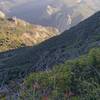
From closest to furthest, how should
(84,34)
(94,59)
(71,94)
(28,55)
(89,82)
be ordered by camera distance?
(71,94), (89,82), (94,59), (84,34), (28,55)

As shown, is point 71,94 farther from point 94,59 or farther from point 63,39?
point 63,39

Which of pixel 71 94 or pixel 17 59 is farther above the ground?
pixel 17 59

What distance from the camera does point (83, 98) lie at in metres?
23.5

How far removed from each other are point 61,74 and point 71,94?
2.15 meters

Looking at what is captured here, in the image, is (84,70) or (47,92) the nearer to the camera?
(47,92)

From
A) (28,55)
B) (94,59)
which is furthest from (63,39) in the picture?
(94,59)

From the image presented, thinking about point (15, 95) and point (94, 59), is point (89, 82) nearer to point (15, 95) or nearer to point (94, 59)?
point (94, 59)

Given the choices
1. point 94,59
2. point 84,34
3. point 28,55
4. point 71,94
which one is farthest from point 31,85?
point 28,55

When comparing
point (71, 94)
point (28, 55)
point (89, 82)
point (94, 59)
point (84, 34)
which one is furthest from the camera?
point (28, 55)

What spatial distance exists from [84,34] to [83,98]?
14575 cm

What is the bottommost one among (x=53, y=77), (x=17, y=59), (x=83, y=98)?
(x=83, y=98)

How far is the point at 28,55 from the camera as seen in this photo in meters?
192

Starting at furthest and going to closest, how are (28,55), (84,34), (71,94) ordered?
(28,55) < (84,34) < (71,94)

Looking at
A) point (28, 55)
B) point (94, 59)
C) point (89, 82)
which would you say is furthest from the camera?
point (28, 55)
